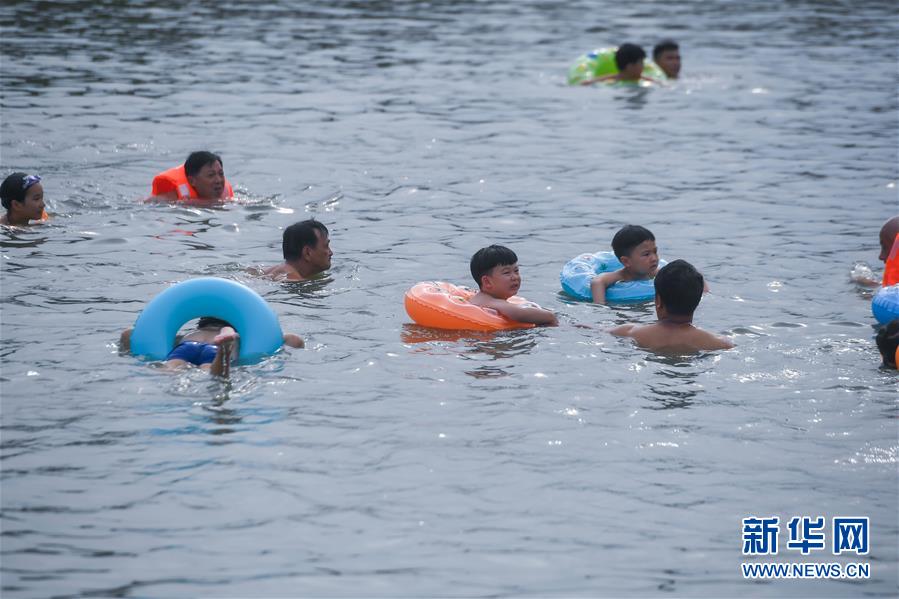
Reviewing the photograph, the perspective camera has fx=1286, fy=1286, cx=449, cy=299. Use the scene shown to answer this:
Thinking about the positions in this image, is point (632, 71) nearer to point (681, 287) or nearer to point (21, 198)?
point (21, 198)

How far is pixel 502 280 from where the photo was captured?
8242 millimetres

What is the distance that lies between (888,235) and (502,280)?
3.25 meters

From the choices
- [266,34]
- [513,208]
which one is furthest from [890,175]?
[266,34]

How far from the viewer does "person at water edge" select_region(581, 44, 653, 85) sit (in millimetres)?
18920

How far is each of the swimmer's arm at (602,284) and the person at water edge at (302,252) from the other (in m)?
1.96

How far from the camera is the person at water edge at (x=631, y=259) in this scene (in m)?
9.04

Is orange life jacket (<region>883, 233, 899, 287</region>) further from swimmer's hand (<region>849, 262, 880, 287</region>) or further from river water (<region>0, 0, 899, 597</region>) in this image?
swimmer's hand (<region>849, 262, 880, 287</region>)

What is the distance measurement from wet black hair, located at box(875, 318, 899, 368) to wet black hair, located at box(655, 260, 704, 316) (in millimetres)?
1083

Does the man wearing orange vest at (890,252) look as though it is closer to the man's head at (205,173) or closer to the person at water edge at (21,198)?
the man's head at (205,173)

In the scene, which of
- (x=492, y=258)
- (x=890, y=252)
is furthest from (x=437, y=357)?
(x=890, y=252)

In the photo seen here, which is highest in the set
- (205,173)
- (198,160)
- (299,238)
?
(198,160)

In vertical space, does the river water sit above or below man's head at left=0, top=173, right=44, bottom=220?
below

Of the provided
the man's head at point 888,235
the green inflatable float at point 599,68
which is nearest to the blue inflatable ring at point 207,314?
the man's head at point 888,235

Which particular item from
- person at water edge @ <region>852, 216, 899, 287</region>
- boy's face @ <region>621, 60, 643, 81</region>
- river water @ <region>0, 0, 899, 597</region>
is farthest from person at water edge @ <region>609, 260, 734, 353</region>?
boy's face @ <region>621, 60, 643, 81</region>
